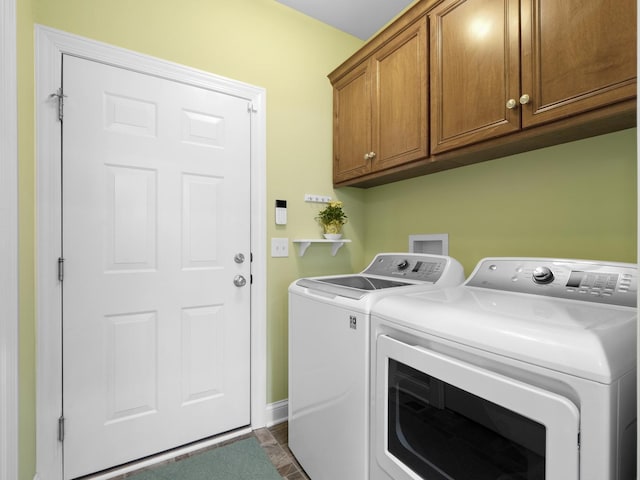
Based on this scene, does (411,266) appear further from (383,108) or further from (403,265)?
(383,108)

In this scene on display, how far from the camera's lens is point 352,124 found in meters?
2.03

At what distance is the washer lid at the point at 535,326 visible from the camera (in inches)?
24.4

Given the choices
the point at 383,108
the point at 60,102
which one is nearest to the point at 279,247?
the point at 383,108

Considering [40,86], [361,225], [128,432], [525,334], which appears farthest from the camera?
[361,225]

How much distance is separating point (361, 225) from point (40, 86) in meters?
1.94

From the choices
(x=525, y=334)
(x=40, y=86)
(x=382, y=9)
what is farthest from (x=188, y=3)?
(x=525, y=334)

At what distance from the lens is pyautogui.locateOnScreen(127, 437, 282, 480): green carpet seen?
152cm

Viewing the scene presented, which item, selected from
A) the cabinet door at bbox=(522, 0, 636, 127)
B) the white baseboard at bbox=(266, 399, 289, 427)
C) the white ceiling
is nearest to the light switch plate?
the white baseboard at bbox=(266, 399, 289, 427)

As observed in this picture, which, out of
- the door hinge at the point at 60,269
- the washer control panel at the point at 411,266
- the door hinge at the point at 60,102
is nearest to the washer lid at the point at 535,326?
the washer control panel at the point at 411,266

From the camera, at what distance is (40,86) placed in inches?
54.8

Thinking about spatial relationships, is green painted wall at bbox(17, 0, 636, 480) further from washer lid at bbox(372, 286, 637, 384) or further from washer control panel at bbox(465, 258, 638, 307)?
washer lid at bbox(372, 286, 637, 384)

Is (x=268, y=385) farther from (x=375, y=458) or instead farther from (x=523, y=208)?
(x=523, y=208)

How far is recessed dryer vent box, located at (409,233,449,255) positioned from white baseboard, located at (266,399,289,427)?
4.27ft

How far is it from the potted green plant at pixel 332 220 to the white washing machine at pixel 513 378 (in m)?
0.98
